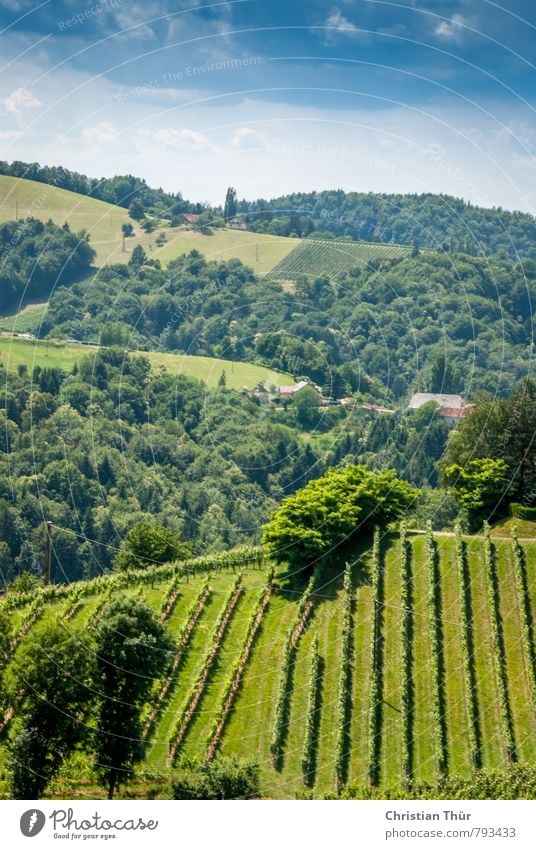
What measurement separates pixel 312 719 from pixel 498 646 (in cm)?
792

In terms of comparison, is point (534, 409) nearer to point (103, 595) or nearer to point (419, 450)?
point (103, 595)

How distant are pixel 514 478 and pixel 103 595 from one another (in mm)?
19837

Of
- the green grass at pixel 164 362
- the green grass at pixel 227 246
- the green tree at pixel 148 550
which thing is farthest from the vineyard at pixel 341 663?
the green grass at pixel 227 246

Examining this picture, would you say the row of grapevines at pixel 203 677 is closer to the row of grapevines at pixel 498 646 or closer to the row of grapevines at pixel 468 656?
the row of grapevines at pixel 468 656

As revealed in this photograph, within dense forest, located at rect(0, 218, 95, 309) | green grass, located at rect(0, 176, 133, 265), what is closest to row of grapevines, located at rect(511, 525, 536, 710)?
dense forest, located at rect(0, 218, 95, 309)

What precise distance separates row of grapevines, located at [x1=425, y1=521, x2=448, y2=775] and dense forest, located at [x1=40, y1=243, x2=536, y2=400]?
184ft

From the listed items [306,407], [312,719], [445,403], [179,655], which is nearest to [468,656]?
[312,719]

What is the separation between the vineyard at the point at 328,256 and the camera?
5271 inches

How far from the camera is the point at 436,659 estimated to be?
53.3m

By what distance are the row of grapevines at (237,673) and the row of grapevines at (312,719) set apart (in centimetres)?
267

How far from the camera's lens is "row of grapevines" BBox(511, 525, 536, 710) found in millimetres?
51959

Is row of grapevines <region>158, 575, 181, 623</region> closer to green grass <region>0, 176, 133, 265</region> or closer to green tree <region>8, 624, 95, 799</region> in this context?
green tree <region>8, 624, 95, 799</region>

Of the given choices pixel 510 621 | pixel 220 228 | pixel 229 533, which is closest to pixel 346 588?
pixel 510 621

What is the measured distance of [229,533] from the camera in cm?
9681
